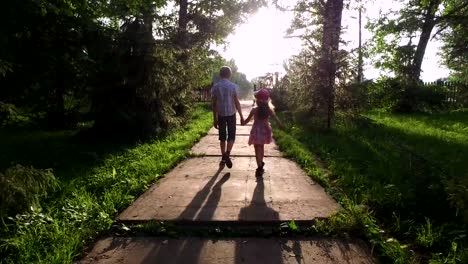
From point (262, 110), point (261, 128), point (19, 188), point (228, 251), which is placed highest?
point (262, 110)

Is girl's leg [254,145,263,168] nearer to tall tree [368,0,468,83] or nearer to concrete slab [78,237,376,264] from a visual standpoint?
concrete slab [78,237,376,264]

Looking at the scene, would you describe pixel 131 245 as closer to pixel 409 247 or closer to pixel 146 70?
pixel 409 247

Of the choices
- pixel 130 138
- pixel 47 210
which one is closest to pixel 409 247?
pixel 47 210

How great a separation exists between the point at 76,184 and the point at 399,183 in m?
4.62

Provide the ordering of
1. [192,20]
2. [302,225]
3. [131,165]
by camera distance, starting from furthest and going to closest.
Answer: [192,20] < [131,165] < [302,225]

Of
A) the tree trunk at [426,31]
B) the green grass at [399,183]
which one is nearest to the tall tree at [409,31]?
the tree trunk at [426,31]

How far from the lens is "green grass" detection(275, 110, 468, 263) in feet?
14.1

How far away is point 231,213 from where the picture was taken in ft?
16.6

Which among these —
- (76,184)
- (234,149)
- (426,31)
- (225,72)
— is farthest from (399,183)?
(426,31)

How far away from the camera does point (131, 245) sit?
4270 mm

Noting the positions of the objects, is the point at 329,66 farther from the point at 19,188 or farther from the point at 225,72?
the point at 19,188

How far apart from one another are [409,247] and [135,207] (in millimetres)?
3062

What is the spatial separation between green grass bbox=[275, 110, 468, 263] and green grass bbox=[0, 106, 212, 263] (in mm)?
2504

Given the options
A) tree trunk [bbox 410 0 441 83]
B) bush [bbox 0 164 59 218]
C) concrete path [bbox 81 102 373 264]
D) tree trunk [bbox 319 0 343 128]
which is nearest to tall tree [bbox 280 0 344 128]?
tree trunk [bbox 319 0 343 128]
